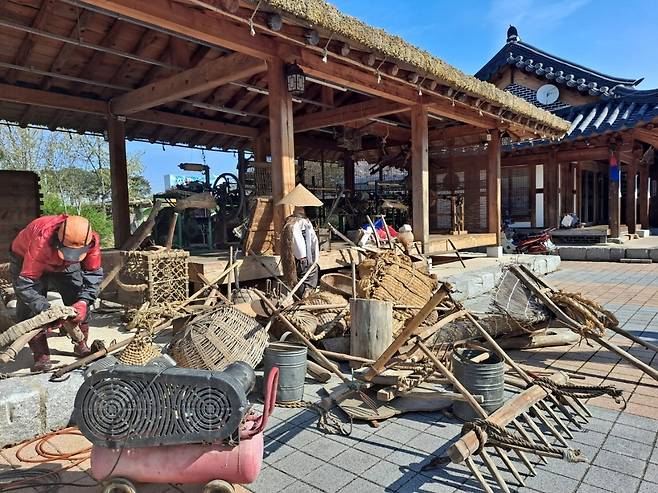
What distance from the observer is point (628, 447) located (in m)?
2.80

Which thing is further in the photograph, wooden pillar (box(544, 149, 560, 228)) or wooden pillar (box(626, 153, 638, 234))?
wooden pillar (box(626, 153, 638, 234))

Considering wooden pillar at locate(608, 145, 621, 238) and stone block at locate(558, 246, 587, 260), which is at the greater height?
wooden pillar at locate(608, 145, 621, 238)

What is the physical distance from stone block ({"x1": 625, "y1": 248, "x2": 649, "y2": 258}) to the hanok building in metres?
1.57

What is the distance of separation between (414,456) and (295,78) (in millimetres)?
4720

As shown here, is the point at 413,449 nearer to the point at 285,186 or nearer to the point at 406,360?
the point at 406,360

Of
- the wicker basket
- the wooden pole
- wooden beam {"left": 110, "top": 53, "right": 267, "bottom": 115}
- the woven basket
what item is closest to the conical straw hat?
the wicker basket

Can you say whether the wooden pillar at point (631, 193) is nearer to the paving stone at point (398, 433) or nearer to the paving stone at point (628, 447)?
the paving stone at point (628, 447)

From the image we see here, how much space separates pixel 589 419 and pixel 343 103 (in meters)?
7.91

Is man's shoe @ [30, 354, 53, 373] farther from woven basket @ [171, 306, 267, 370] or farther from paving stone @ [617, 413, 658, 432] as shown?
paving stone @ [617, 413, 658, 432]

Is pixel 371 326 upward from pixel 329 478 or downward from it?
upward

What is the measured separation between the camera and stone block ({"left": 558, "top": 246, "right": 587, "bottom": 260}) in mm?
13405

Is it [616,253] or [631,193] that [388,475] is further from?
[631,193]

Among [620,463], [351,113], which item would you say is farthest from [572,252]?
[620,463]

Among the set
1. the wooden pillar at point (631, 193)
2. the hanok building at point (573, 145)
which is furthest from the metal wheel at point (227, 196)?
the wooden pillar at point (631, 193)
